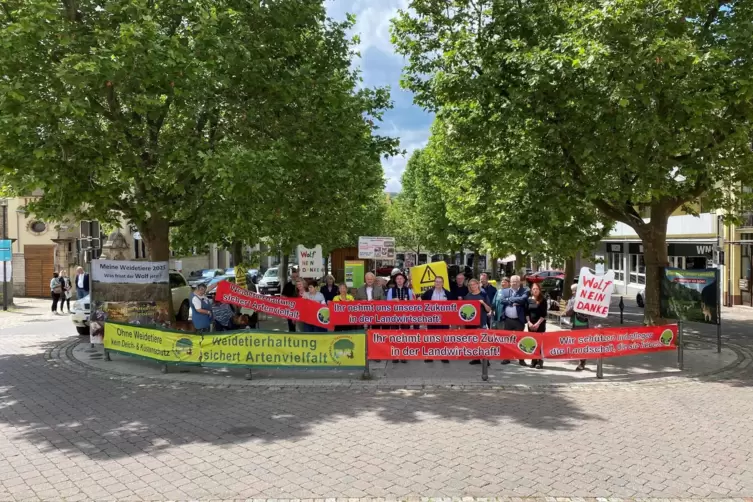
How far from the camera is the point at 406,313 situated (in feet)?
35.8

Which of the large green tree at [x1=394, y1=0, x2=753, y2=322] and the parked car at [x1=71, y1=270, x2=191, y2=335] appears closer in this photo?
the large green tree at [x1=394, y1=0, x2=753, y2=322]

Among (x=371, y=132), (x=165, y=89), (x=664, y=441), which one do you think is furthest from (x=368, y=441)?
(x=371, y=132)

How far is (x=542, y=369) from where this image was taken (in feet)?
34.8

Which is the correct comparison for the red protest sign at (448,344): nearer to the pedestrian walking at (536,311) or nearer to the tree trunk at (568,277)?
the pedestrian walking at (536,311)

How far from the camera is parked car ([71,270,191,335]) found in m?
14.6

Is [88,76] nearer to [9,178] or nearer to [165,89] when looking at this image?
[165,89]

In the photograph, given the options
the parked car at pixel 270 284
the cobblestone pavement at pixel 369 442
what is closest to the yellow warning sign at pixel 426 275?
the cobblestone pavement at pixel 369 442

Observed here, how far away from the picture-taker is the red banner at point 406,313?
1071 centimetres

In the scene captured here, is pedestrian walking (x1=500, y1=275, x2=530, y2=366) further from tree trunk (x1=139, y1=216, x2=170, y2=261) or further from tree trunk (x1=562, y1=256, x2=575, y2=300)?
tree trunk (x1=562, y1=256, x2=575, y2=300)

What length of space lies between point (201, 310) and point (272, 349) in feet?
7.85

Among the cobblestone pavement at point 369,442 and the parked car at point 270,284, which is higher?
the parked car at point 270,284

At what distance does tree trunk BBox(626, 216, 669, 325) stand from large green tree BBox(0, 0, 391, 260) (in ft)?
25.0

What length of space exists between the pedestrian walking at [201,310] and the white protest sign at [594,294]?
7.52 meters

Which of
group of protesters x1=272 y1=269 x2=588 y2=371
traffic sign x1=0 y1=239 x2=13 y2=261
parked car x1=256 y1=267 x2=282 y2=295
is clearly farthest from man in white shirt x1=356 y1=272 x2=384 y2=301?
traffic sign x1=0 y1=239 x2=13 y2=261
